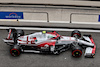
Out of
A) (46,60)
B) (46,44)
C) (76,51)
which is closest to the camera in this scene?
(76,51)

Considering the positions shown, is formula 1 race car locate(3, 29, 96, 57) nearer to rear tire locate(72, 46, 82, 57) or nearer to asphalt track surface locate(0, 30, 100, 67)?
rear tire locate(72, 46, 82, 57)

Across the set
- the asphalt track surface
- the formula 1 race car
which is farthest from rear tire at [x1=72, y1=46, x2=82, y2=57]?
the asphalt track surface

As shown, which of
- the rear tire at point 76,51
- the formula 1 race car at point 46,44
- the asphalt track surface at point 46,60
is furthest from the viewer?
the formula 1 race car at point 46,44

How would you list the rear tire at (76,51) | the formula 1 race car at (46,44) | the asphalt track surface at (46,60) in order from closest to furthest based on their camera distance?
1. the asphalt track surface at (46,60)
2. the rear tire at (76,51)
3. the formula 1 race car at (46,44)

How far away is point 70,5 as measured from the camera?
16.3m

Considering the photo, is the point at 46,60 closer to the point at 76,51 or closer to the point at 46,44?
the point at 46,44

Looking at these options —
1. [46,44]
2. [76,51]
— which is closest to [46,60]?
[46,44]

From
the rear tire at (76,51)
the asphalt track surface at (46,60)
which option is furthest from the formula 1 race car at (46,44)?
the asphalt track surface at (46,60)

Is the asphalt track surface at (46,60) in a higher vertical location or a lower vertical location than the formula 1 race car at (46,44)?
lower

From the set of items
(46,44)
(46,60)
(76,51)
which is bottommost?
(46,60)

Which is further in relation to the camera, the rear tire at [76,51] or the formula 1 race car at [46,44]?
the formula 1 race car at [46,44]

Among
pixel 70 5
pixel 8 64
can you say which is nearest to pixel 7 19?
pixel 8 64

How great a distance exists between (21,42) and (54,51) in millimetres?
2123

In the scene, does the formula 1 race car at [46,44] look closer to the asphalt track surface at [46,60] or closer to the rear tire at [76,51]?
the rear tire at [76,51]
